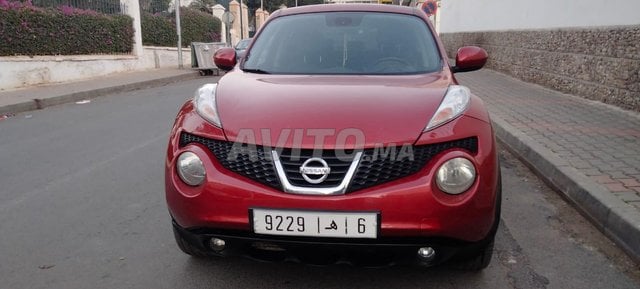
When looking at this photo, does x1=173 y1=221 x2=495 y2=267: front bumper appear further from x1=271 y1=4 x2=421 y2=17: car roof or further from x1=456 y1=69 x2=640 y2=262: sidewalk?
x1=271 y1=4 x2=421 y2=17: car roof

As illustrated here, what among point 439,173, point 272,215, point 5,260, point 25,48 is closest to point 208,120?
point 272,215

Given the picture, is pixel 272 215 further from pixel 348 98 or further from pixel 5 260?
pixel 5 260

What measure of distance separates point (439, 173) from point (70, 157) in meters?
4.68

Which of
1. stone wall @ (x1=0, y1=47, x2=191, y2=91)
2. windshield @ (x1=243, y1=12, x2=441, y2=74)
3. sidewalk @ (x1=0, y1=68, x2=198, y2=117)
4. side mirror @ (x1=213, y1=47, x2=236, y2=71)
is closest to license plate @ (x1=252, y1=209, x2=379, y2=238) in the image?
windshield @ (x1=243, y1=12, x2=441, y2=74)

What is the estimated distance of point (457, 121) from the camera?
253cm

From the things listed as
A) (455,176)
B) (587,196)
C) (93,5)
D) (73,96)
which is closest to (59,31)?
(93,5)

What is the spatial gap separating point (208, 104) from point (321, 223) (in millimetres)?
924

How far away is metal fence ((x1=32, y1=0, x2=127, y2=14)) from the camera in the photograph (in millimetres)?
14023

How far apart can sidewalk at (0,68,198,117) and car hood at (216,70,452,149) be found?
27.2ft

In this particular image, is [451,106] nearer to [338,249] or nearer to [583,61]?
[338,249]

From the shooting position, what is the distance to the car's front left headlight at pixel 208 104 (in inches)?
103

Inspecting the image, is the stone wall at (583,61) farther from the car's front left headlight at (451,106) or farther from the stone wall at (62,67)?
the stone wall at (62,67)

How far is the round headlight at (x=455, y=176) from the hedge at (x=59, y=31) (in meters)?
12.6

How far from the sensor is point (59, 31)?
546 inches
